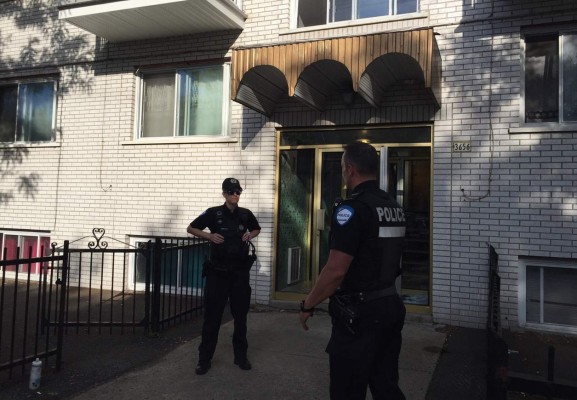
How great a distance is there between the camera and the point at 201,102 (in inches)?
318

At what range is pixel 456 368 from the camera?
4.66 meters

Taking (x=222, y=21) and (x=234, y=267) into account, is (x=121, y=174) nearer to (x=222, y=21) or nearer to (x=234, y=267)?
(x=222, y=21)

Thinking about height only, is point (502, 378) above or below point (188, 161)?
below

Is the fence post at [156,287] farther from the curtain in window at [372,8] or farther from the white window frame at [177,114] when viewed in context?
the curtain in window at [372,8]

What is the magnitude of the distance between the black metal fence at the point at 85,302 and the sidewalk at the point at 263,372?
73 cm

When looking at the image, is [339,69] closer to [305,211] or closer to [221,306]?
[305,211]

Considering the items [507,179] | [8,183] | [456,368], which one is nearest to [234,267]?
[456,368]

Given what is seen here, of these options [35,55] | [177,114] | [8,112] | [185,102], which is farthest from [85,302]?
[35,55]

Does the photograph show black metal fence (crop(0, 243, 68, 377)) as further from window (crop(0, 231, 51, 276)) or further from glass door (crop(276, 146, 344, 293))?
glass door (crop(276, 146, 344, 293))

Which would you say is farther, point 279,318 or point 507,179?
point 279,318

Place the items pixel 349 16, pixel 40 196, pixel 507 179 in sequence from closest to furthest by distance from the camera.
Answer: pixel 507 179 < pixel 349 16 < pixel 40 196

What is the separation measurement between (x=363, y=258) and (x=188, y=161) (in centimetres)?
547

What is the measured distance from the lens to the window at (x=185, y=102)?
26.0ft

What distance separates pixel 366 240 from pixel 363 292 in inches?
12.4
